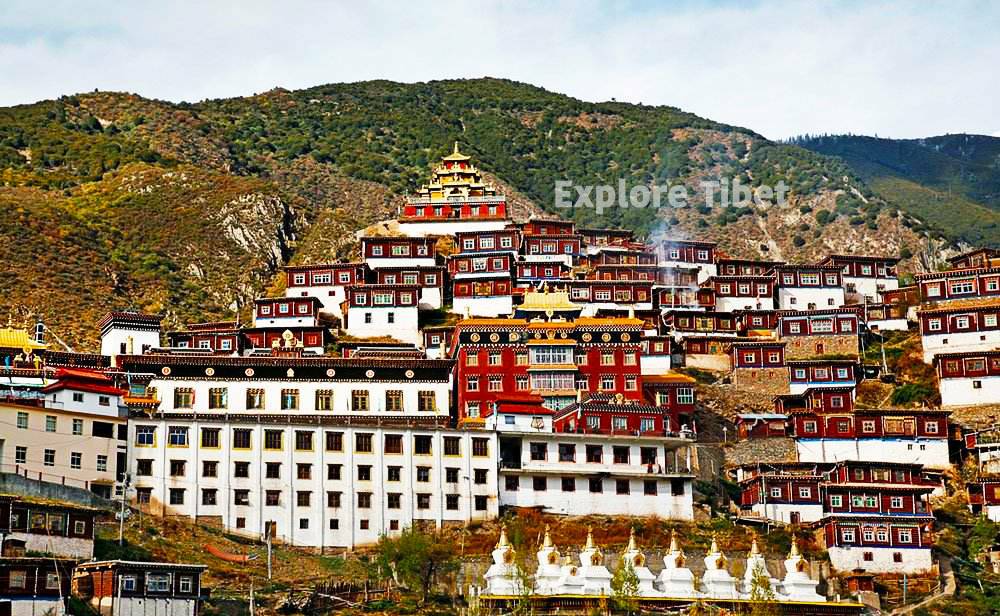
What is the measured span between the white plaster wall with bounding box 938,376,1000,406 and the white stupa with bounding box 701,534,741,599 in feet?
113

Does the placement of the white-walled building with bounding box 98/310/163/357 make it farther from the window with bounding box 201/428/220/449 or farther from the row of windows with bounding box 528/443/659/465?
the row of windows with bounding box 528/443/659/465

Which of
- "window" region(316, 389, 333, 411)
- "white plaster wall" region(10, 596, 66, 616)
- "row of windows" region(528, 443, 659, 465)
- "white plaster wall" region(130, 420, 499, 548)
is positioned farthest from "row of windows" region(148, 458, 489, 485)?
"white plaster wall" region(10, 596, 66, 616)

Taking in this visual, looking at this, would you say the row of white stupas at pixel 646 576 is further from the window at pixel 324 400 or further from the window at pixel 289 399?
the window at pixel 289 399

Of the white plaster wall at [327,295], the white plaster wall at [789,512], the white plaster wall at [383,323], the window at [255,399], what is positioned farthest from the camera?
the white plaster wall at [327,295]

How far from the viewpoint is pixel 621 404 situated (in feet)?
309

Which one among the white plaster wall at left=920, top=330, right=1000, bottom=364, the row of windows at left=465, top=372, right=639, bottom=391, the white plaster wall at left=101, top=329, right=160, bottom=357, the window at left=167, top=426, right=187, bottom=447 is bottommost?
the window at left=167, top=426, right=187, bottom=447

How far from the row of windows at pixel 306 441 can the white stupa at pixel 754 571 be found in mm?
16229

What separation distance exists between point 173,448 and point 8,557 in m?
22.2

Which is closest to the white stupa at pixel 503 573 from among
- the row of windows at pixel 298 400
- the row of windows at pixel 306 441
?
the row of windows at pixel 306 441

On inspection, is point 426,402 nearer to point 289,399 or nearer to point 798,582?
point 289,399

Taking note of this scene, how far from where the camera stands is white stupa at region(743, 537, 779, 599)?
7969 centimetres

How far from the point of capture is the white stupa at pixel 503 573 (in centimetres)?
7631

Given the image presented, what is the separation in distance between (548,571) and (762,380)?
40942 mm

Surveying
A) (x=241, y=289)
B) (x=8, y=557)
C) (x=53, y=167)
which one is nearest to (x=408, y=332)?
(x=241, y=289)
